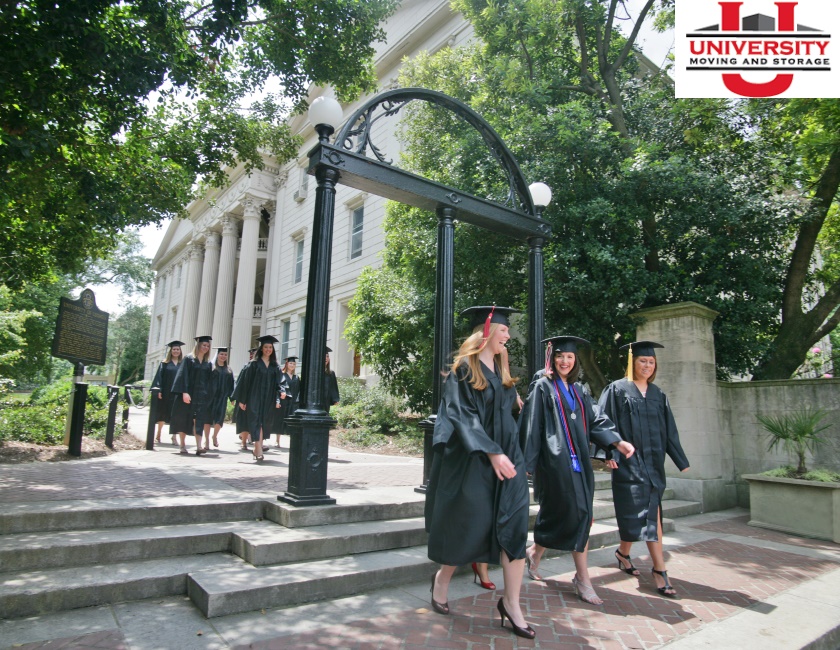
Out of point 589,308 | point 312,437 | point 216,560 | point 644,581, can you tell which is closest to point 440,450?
point 312,437

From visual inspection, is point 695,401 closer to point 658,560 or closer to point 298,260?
point 658,560

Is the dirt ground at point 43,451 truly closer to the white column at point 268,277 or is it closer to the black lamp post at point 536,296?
the black lamp post at point 536,296

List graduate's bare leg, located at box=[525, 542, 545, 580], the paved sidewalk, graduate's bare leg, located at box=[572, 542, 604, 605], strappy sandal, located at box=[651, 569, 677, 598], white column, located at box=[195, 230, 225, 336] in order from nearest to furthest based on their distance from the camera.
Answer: the paved sidewalk → graduate's bare leg, located at box=[572, 542, 604, 605] → strappy sandal, located at box=[651, 569, 677, 598] → graduate's bare leg, located at box=[525, 542, 545, 580] → white column, located at box=[195, 230, 225, 336]

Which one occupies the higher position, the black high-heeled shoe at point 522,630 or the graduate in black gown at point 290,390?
the graduate in black gown at point 290,390

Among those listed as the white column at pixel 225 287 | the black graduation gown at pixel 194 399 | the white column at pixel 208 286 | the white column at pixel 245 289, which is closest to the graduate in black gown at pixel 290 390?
the black graduation gown at pixel 194 399

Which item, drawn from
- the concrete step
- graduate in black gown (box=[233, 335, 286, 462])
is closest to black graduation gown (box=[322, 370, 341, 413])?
graduate in black gown (box=[233, 335, 286, 462])

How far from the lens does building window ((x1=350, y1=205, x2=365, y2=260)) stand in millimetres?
23406

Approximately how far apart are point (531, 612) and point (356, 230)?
2147 cm

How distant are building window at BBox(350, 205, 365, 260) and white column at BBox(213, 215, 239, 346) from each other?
1141 centimetres

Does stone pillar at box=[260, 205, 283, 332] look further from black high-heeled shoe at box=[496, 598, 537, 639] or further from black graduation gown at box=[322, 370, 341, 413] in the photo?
black high-heeled shoe at box=[496, 598, 537, 639]

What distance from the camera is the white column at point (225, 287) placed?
3169 centimetres

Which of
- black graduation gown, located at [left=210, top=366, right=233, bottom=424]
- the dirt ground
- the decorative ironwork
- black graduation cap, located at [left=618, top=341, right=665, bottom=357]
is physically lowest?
the dirt ground

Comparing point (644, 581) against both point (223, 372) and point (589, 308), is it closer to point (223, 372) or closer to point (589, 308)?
point (589, 308)

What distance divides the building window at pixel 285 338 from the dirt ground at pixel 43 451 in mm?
17917
